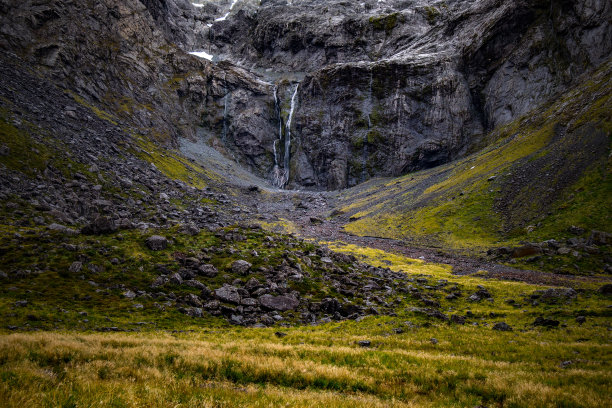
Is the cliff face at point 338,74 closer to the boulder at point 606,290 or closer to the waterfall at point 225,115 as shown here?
the waterfall at point 225,115

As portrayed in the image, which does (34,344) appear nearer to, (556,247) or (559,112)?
(556,247)

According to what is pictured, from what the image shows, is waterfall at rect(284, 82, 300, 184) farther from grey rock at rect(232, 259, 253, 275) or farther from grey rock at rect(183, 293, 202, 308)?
Result: grey rock at rect(183, 293, 202, 308)

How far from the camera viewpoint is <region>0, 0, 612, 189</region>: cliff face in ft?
290

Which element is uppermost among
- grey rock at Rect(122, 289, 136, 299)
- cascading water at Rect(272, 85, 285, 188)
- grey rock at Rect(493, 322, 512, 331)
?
cascading water at Rect(272, 85, 285, 188)

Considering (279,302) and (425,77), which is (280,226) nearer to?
(279,302)

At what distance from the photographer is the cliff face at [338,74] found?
290ft

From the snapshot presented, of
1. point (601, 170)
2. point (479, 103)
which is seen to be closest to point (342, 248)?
point (601, 170)

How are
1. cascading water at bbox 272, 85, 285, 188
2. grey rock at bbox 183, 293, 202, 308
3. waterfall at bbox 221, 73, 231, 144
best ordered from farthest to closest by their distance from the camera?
1. waterfall at bbox 221, 73, 231, 144
2. cascading water at bbox 272, 85, 285, 188
3. grey rock at bbox 183, 293, 202, 308

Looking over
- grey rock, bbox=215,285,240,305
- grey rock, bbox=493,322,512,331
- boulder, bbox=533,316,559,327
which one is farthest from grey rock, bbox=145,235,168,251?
boulder, bbox=533,316,559,327

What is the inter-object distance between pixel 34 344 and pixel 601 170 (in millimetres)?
64893

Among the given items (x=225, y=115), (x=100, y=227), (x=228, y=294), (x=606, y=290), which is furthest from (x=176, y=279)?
(x=225, y=115)

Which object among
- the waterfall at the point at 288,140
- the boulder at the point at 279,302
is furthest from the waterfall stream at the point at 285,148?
the boulder at the point at 279,302

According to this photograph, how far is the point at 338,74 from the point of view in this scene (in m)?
135

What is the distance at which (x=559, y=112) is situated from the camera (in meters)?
72.7
